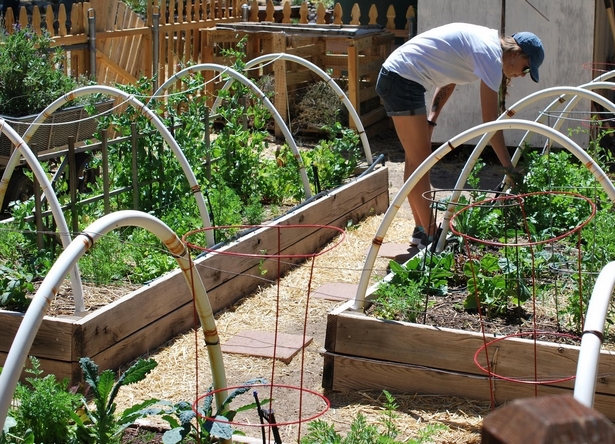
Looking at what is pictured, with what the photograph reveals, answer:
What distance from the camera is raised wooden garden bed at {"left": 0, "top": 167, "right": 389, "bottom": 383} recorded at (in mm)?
3949

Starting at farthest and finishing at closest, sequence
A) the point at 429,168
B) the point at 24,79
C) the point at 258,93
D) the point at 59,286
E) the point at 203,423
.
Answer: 1. the point at 24,79
2. the point at 258,93
3. the point at 429,168
4. the point at 203,423
5. the point at 59,286

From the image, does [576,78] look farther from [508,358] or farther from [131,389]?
[131,389]

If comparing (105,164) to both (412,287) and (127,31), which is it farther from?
(127,31)

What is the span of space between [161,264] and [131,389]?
36.9 inches

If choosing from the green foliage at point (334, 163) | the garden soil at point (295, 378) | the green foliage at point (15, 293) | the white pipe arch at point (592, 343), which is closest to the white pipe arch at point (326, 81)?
the green foliage at point (334, 163)

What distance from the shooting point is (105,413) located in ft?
9.71

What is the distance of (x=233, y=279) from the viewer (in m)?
5.27

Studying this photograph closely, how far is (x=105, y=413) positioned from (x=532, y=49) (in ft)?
11.7

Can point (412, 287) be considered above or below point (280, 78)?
below

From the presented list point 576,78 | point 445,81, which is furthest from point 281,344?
point 576,78

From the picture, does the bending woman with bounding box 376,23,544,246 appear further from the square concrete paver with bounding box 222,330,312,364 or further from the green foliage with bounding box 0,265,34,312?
the green foliage with bounding box 0,265,34,312

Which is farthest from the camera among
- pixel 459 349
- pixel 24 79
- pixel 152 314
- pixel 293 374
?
pixel 24 79


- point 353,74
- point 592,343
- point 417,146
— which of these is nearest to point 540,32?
point 353,74

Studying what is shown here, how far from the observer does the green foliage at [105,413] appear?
2.96 m
